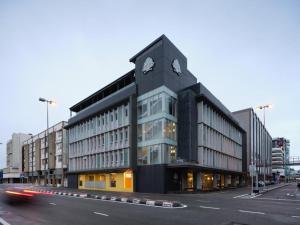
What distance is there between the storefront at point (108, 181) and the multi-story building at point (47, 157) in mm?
9319

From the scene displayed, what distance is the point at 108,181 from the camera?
51.8 meters

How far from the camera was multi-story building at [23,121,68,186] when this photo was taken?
259 ft

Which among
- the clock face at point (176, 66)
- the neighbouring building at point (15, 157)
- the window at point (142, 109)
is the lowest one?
the neighbouring building at point (15, 157)

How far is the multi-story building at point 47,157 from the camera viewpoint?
259ft

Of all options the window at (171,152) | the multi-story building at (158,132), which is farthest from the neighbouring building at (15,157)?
the window at (171,152)

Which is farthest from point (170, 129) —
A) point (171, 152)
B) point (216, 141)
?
point (216, 141)

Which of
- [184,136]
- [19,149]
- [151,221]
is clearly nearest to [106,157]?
[184,136]

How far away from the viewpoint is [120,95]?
171 feet

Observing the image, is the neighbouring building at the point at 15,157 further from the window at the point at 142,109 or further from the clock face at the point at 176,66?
the clock face at the point at 176,66

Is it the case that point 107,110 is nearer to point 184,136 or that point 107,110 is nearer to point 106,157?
point 106,157

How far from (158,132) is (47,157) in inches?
2223

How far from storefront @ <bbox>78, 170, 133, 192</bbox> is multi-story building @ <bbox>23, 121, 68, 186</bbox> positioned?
30.6 ft

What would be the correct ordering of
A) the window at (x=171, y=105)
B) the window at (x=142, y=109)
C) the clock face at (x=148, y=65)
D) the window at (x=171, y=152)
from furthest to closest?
the window at (x=142, y=109)
the clock face at (x=148, y=65)
the window at (x=171, y=105)
the window at (x=171, y=152)

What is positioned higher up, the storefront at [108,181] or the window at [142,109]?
the window at [142,109]
